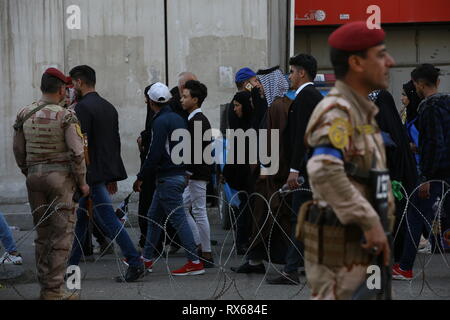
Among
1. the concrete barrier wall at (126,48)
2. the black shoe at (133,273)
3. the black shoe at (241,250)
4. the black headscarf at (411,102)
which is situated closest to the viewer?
the black shoe at (133,273)

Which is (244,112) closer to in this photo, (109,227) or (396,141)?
(396,141)

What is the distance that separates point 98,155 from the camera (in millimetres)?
8555

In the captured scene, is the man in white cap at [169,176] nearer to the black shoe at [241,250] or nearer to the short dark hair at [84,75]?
the short dark hair at [84,75]

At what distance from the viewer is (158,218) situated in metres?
8.72

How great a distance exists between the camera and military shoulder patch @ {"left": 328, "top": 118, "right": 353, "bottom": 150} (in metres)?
4.18

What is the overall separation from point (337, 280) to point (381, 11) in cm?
1143

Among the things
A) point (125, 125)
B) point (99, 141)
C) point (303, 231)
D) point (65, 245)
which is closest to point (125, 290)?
point (65, 245)

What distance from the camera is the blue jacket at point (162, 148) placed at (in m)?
8.36

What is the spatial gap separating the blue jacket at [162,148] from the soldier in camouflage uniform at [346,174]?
402cm

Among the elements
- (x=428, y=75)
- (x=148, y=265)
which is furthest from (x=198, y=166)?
(x=428, y=75)

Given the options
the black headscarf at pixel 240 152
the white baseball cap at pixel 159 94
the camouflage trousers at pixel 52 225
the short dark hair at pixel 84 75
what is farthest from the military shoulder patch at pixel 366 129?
the black headscarf at pixel 240 152

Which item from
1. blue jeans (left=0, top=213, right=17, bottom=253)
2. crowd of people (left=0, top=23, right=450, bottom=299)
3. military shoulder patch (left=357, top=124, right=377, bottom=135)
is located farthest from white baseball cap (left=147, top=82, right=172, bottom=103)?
→ military shoulder patch (left=357, top=124, right=377, bottom=135)

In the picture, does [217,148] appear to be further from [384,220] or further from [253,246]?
[384,220]

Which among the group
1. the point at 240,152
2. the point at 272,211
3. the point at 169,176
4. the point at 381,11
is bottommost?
the point at 272,211
